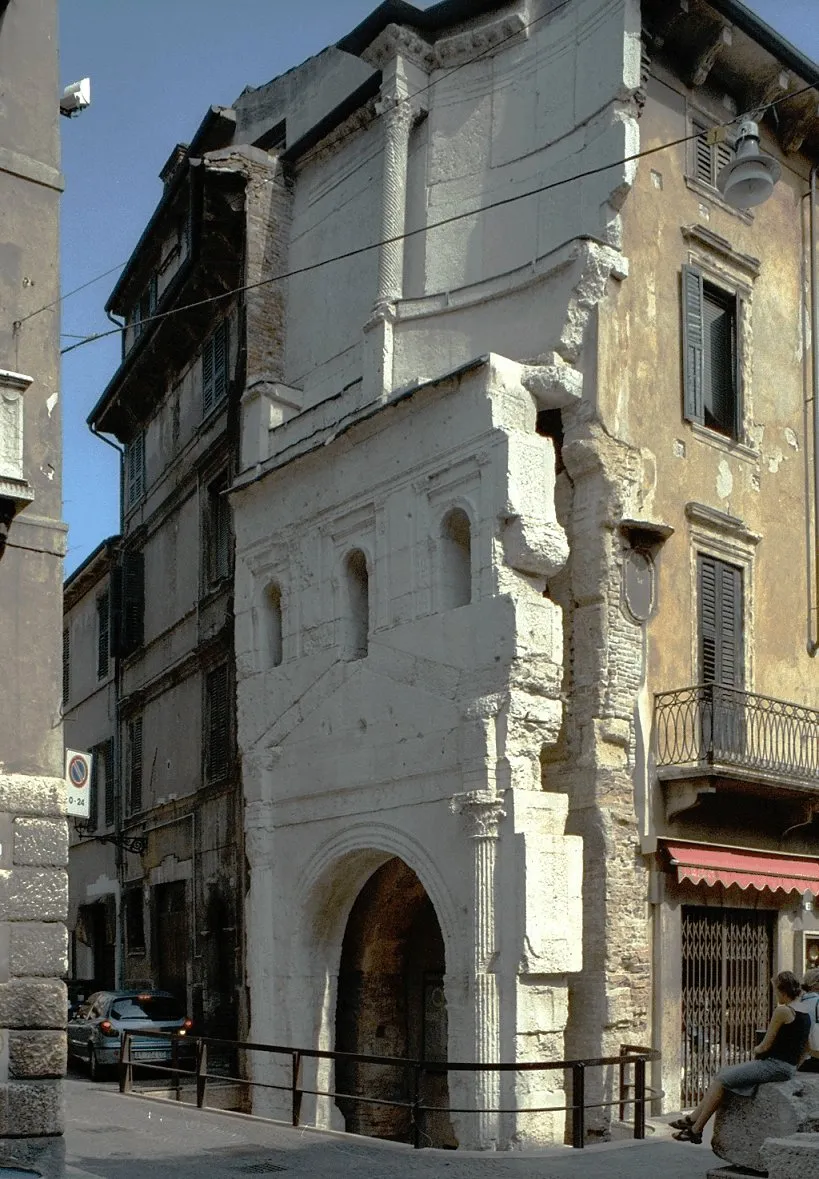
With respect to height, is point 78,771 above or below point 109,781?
above

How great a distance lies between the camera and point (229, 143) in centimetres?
2633

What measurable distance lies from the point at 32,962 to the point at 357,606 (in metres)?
8.73

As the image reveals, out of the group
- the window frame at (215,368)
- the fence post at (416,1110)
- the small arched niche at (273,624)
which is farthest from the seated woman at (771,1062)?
the window frame at (215,368)

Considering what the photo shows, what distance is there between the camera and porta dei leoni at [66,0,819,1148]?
1772cm

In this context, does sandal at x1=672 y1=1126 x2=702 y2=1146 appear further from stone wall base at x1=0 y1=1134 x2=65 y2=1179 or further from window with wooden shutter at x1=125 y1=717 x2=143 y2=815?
window with wooden shutter at x1=125 y1=717 x2=143 y2=815

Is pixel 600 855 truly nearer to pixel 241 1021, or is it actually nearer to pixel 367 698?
pixel 367 698

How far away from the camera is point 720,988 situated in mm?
18891

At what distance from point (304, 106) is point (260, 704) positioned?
8.67 meters

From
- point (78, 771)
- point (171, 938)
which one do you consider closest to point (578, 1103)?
point (78, 771)

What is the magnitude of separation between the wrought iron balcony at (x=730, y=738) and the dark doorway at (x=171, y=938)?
31.1 ft

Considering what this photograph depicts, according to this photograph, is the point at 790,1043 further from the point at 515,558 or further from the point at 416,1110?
the point at 515,558

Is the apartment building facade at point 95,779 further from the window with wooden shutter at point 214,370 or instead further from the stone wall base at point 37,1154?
the stone wall base at point 37,1154

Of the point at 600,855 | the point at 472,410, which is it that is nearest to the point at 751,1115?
the point at 600,855

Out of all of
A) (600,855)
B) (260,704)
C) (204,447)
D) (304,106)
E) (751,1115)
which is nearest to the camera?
(751,1115)
